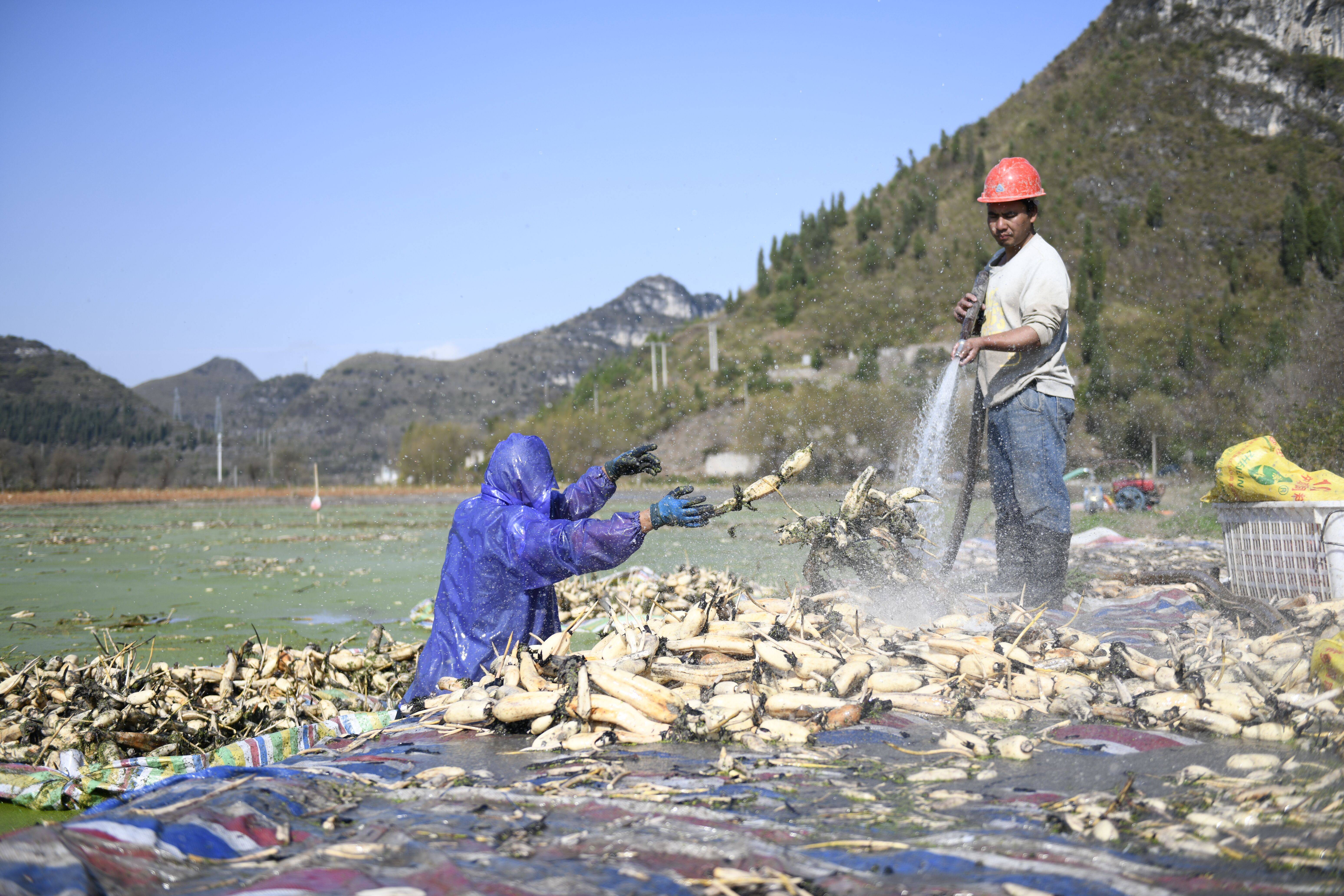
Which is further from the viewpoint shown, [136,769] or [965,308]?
[965,308]

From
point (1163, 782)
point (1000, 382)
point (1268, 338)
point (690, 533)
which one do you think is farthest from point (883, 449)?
point (1163, 782)

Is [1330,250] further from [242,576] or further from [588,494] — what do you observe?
[588,494]

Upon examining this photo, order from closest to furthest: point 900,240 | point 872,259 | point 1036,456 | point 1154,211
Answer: point 1036,456 < point 1154,211 < point 872,259 < point 900,240

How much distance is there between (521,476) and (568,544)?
1.45ft

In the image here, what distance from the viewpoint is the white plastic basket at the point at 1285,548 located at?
3.75m

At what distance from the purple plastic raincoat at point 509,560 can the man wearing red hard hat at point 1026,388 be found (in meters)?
2.13

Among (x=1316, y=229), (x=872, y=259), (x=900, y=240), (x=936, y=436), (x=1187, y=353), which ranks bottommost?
(x=936, y=436)

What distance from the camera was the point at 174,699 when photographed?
347 cm

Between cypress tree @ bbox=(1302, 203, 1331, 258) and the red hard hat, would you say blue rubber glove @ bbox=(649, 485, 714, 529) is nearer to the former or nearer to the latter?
the red hard hat

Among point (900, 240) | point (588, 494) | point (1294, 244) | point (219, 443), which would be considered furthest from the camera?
point (219, 443)

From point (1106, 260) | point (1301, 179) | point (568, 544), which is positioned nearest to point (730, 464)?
point (1106, 260)

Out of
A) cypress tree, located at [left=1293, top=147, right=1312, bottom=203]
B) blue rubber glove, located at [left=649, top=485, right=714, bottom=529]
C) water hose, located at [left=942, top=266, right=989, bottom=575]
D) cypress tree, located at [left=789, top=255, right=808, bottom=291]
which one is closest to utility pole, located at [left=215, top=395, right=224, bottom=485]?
cypress tree, located at [left=789, top=255, right=808, bottom=291]

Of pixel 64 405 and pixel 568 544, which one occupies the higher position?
Result: pixel 64 405

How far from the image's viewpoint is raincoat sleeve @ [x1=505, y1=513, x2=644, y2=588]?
9.31 feet
